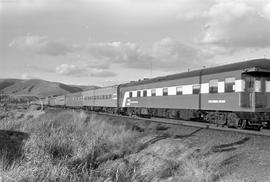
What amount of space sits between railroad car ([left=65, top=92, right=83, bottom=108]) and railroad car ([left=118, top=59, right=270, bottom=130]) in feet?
108

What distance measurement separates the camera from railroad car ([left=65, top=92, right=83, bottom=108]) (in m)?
58.2

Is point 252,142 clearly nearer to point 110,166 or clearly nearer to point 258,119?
point 258,119

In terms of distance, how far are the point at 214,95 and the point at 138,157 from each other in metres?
7.38

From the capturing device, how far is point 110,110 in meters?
41.1

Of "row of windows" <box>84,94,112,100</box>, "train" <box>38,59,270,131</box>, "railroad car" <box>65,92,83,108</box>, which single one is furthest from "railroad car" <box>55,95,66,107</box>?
"train" <box>38,59,270,131</box>

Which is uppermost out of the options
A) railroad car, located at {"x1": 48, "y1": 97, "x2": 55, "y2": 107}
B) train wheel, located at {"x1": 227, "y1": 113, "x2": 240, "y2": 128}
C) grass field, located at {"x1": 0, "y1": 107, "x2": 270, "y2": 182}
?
railroad car, located at {"x1": 48, "y1": 97, "x2": 55, "y2": 107}

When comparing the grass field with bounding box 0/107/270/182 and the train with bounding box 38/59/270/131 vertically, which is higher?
the train with bounding box 38/59/270/131

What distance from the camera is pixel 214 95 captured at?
1866cm

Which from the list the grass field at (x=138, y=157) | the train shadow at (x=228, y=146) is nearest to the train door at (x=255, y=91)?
the grass field at (x=138, y=157)

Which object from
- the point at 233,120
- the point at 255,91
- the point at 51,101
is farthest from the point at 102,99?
the point at 51,101

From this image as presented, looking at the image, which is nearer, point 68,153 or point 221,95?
point 68,153

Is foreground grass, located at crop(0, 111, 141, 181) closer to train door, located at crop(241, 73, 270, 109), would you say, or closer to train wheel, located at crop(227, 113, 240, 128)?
train wheel, located at crop(227, 113, 240, 128)

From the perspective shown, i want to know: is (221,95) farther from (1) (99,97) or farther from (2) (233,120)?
(1) (99,97)

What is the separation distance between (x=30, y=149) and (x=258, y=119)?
33.2 ft
